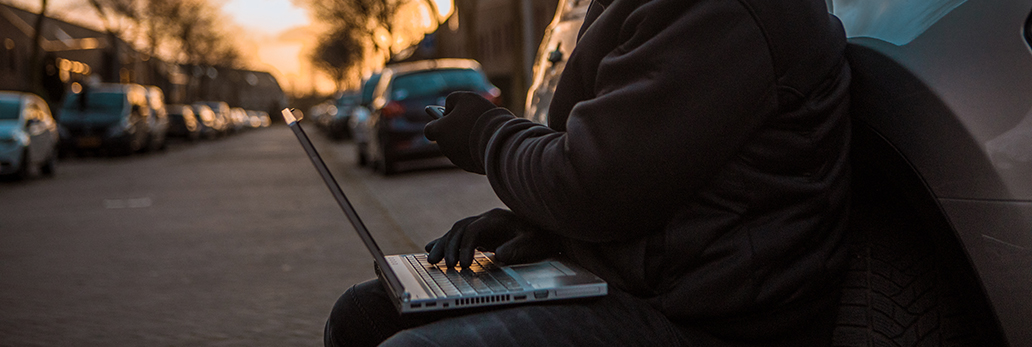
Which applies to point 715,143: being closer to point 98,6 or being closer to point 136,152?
point 136,152

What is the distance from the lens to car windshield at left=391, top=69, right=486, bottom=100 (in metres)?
14.0

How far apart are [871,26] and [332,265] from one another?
17.0ft

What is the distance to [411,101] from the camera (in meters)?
14.0

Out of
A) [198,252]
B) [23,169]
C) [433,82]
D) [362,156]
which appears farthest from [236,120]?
[198,252]

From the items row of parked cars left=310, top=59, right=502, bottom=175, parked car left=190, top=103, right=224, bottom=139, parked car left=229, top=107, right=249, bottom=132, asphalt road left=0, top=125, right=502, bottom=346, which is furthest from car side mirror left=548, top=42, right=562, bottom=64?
parked car left=229, top=107, right=249, bottom=132

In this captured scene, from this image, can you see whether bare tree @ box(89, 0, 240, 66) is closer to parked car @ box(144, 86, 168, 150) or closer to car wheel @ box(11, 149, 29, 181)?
parked car @ box(144, 86, 168, 150)

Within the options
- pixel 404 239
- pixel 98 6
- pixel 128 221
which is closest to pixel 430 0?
pixel 98 6

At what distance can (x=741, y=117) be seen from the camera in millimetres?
1452

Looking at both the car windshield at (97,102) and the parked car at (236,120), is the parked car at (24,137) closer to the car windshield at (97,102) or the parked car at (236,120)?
the car windshield at (97,102)

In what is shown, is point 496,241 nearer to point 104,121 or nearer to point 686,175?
point 686,175

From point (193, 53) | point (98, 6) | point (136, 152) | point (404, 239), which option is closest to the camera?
point (404, 239)

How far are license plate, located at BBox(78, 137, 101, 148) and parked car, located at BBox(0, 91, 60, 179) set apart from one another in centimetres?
629

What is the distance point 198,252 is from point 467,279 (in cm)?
620

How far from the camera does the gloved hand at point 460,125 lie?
1.70 metres
